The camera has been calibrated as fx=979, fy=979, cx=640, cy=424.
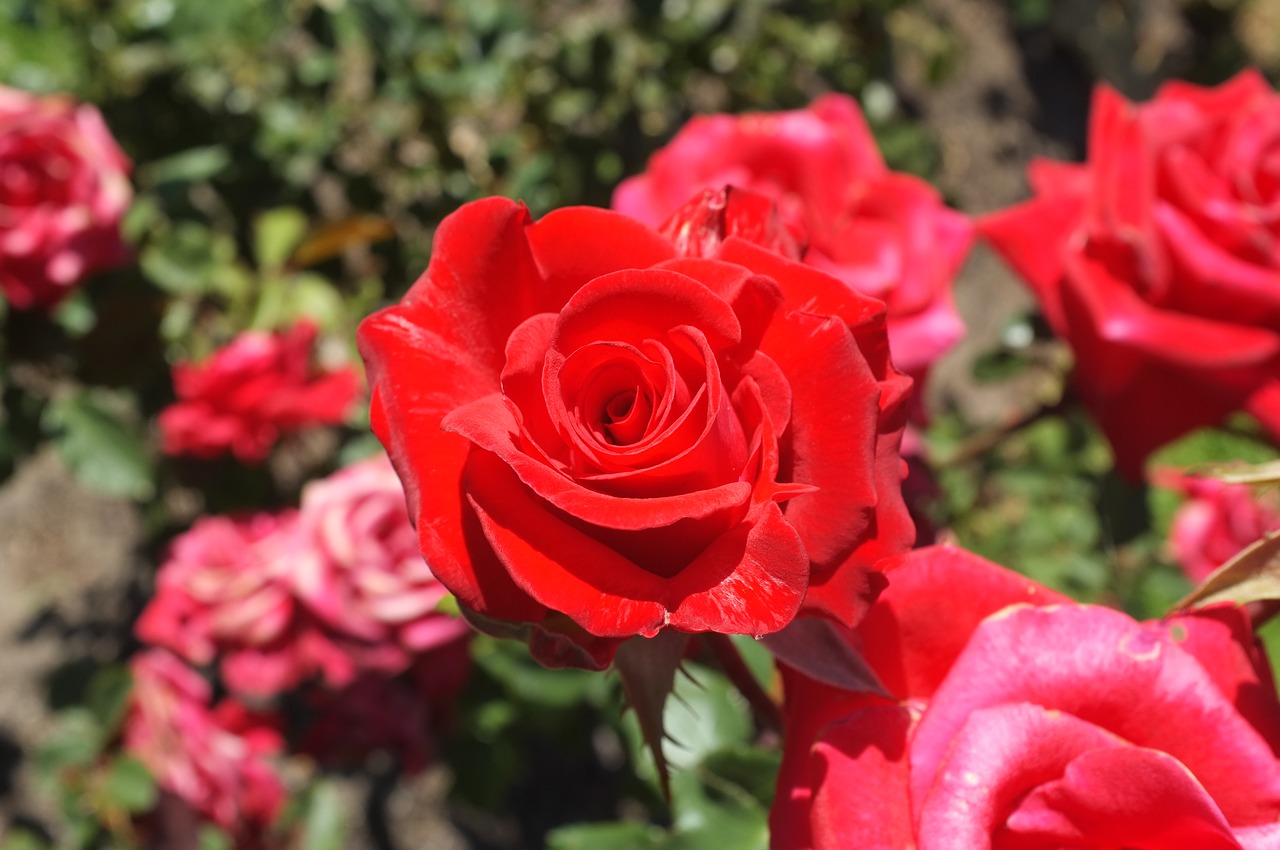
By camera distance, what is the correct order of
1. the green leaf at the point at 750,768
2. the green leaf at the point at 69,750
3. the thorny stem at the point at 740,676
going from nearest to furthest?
the thorny stem at the point at 740,676 < the green leaf at the point at 750,768 < the green leaf at the point at 69,750

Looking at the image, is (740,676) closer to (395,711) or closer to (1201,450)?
(395,711)

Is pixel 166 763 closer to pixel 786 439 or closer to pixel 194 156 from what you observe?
pixel 194 156

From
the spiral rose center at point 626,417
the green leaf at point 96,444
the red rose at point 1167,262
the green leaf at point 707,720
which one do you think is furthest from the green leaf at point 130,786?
the red rose at point 1167,262

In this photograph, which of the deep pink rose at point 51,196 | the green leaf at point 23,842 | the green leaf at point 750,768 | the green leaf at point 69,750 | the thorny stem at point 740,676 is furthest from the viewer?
the green leaf at point 23,842

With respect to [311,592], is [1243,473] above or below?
above

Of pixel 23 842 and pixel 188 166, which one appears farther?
pixel 23 842

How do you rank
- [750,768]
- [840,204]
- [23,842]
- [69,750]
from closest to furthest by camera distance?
[750,768] → [840,204] → [69,750] → [23,842]

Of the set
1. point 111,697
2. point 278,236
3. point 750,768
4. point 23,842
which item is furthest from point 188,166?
point 23,842

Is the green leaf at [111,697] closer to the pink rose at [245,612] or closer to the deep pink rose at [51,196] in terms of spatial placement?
the pink rose at [245,612]
